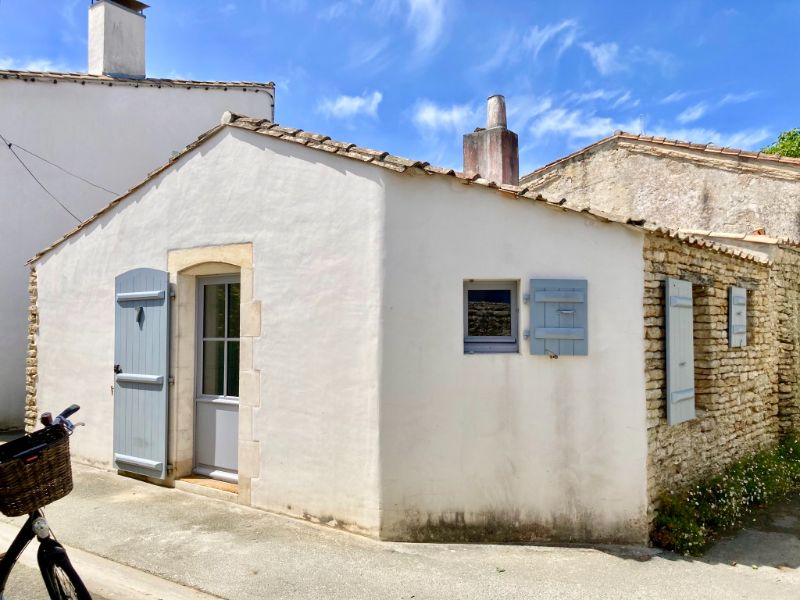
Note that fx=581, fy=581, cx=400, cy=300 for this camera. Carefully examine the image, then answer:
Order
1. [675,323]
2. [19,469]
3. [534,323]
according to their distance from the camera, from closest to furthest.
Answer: [19,469] < [534,323] < [675,323]

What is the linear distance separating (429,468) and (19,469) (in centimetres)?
274

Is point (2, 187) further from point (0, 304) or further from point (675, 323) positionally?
point (675, 323)

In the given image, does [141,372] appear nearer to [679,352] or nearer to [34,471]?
[34,471]

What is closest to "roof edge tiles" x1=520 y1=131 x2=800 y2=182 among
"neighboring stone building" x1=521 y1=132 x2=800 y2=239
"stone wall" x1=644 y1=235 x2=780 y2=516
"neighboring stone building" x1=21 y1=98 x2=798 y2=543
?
"neighboring stone building" x1=521 y1=132 x2=800 y2=239

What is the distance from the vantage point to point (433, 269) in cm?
459

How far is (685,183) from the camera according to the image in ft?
29.8

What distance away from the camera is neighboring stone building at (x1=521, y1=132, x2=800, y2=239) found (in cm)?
823

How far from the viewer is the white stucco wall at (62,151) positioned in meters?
8.97

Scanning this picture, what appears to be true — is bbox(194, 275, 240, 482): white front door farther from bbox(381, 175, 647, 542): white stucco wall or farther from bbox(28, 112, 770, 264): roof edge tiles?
bbox(381, 175, 647, 542): white stucco wall

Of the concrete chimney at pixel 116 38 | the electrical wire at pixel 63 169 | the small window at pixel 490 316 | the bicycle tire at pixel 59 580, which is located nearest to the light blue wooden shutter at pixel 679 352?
the small window at pixel 490 316

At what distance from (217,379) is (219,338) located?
0.42 meters

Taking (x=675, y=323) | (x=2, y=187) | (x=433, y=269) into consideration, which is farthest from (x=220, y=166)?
(x=2, y=187)

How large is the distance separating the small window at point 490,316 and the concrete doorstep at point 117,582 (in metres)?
2.60

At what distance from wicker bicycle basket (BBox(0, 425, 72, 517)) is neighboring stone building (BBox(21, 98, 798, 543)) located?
2.16 m
